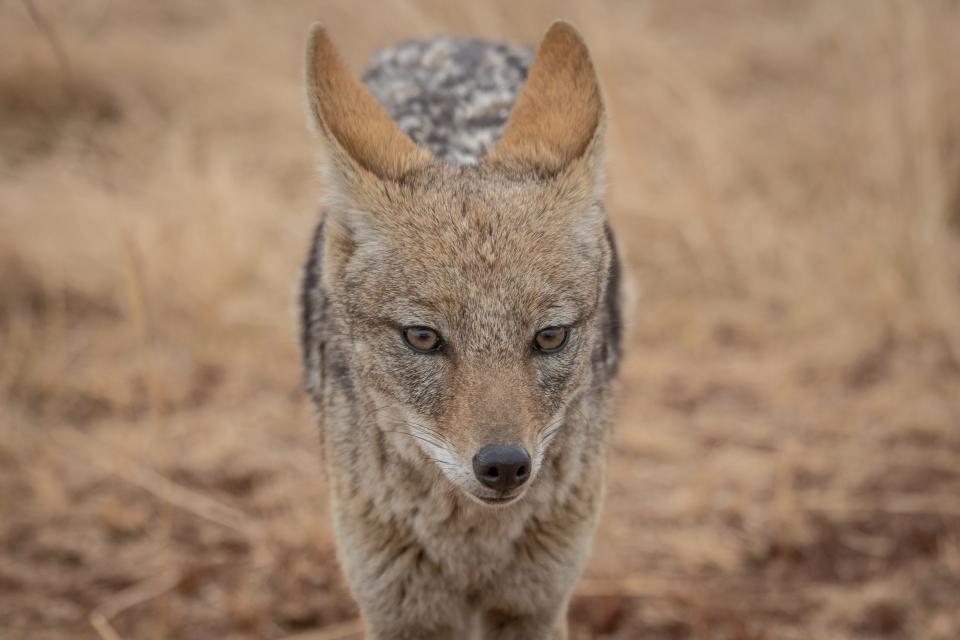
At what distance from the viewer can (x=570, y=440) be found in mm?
3186

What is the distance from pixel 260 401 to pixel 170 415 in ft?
1.69

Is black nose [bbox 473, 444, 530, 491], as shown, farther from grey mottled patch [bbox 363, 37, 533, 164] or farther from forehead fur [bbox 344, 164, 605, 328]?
grey mottled patch [bbox 363, 37, 533, 164]

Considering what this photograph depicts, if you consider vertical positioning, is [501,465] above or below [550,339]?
below

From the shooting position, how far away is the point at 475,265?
279 cm

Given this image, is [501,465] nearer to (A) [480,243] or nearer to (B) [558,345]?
(B) [558,345]

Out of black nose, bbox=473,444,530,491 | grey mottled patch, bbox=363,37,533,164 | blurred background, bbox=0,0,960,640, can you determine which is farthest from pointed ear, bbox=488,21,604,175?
blurred background, bbox=0,0,960,640

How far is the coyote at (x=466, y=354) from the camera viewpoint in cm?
276

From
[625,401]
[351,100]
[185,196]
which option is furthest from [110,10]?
[351,100]

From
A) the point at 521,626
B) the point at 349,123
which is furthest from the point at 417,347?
the point at 521,626

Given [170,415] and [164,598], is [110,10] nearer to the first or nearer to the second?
[170,415]

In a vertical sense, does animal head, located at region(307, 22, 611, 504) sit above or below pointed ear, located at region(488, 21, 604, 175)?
below

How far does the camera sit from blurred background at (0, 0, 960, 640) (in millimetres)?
4605

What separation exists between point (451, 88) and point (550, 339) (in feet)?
5.94

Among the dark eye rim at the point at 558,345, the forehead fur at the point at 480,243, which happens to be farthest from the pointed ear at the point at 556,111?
the dark eye rim at the point at 558,345
